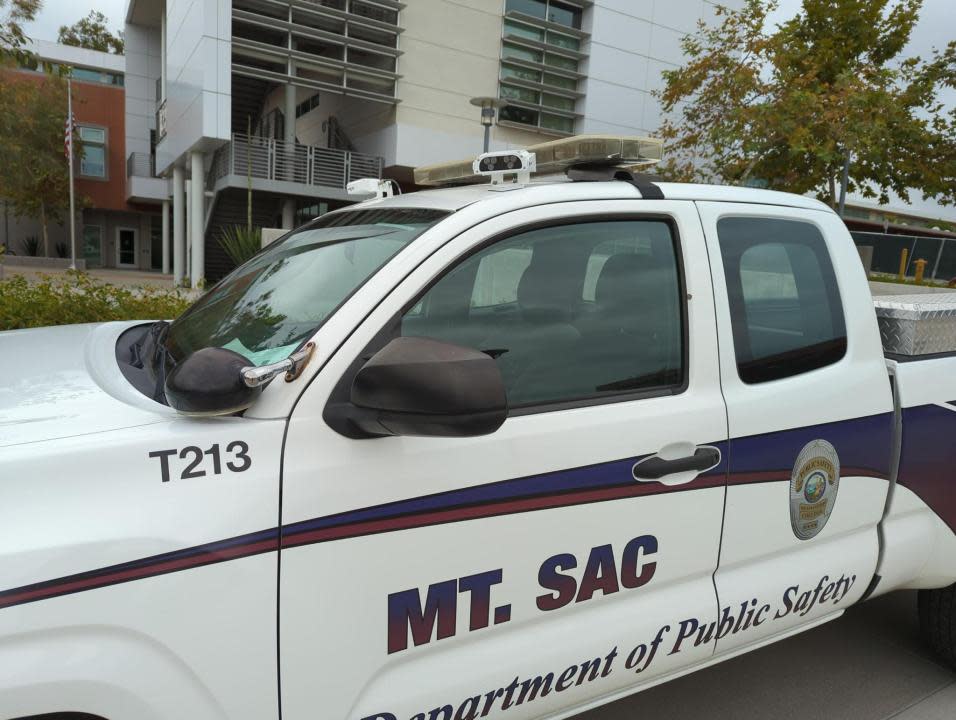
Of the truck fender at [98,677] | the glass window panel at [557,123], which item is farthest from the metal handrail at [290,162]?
the truck fender at [98,677]

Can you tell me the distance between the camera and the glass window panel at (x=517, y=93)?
2200cm

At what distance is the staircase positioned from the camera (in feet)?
67.1

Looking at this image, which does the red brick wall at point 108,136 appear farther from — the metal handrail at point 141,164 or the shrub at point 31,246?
the shrub at point 31,246

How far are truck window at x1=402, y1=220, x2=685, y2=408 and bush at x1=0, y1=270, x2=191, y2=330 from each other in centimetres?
342

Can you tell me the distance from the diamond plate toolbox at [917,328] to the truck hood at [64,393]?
2.45 meters

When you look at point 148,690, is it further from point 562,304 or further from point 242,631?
point 562,304

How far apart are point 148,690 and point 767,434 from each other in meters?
1.73

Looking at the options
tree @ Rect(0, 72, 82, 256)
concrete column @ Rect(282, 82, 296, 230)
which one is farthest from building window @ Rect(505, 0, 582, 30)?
tree @ Rect(0, 72, 82, 256)

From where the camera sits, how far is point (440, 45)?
68.2ft

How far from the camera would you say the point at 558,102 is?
22.6 metres

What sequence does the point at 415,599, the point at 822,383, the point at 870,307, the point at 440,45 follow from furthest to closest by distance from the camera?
the point at 440,45, the point at 870,307, the point at 822,383, the point at 415,599

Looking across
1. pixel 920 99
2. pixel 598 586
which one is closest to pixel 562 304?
pixel 598 586

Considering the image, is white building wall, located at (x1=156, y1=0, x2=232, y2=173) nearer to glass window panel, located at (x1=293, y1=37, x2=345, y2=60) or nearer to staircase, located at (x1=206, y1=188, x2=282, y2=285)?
staircase, located at (x1=206, y1=188, x2=282, y2=285)

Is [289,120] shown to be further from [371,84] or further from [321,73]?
[371,84]
